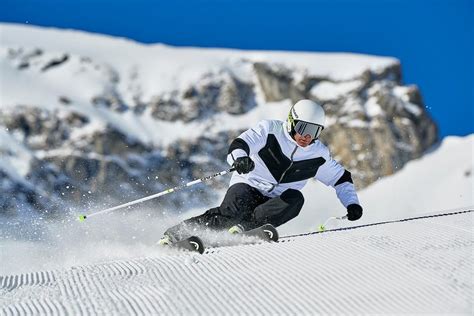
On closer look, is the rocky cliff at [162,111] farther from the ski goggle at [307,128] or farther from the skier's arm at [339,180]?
the ski goggle at [307,128]

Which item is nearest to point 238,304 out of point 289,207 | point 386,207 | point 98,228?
point 289,207

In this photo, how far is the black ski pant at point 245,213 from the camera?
20.9ft

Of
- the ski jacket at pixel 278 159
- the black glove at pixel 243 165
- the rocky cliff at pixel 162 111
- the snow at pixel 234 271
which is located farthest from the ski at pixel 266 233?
the rocky cliff at pixel 162 111

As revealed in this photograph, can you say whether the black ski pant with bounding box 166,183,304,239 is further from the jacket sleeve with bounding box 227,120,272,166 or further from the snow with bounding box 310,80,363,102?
the snow with bounding box 310,80,363,102

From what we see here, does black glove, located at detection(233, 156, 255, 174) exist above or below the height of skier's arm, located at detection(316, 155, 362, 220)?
below

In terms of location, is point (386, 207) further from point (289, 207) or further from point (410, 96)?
point (289, 207)

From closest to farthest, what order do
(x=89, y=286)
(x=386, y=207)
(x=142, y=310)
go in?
(x=142, y=310) → (x=89, y=286) → (x=386, y=207)

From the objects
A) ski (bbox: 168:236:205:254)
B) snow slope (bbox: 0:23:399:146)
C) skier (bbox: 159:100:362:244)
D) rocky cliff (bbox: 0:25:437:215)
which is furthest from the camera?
snow slope (bbox: 0:23:399:146)

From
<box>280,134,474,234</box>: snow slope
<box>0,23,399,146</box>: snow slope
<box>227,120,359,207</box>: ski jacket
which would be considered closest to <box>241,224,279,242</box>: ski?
<box>227,120,359,207</box>: ski jacket

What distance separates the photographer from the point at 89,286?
4.01 meters

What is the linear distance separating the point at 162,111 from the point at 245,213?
144301 mm

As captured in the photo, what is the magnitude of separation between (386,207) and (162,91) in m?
71.6

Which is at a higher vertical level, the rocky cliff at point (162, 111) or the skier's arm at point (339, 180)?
the rocky cliff at point (162, 111)

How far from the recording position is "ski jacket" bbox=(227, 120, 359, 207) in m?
6.65
